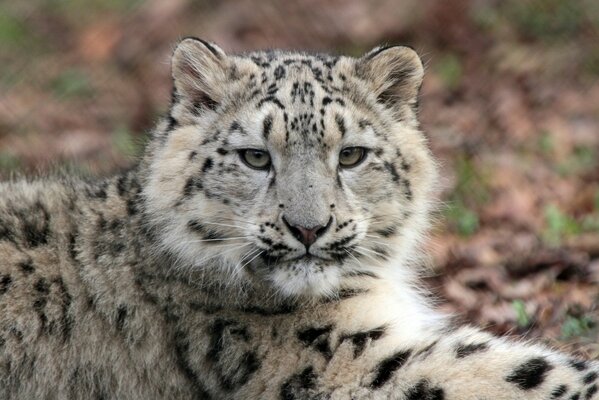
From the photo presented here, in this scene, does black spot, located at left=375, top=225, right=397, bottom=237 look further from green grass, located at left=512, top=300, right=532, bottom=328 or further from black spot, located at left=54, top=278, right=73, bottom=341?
black spot, located at left=54, top=278, right=73, bottom=341

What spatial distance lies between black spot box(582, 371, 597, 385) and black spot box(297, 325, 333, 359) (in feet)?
4.63

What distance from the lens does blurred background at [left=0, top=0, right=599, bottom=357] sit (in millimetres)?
9219

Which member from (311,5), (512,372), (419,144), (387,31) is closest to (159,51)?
(311,5)

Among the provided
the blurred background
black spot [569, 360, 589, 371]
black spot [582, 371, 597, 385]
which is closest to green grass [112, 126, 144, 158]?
the blurred background

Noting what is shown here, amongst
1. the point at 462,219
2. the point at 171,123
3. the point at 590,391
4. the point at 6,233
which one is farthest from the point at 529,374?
the point at 462,219

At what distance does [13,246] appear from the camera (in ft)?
22.0

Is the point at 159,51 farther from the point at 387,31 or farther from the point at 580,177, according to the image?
the point at 580,177

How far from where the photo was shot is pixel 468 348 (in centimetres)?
629

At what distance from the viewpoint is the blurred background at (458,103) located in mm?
9219

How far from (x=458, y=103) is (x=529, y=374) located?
897cm

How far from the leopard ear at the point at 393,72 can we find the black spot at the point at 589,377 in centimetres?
209

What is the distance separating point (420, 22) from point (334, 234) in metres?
10.7

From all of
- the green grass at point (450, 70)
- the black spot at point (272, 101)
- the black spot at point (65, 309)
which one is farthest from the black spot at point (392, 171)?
the green grass at point (450, 70)

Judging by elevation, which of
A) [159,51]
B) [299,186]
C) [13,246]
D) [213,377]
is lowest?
[213,377]
